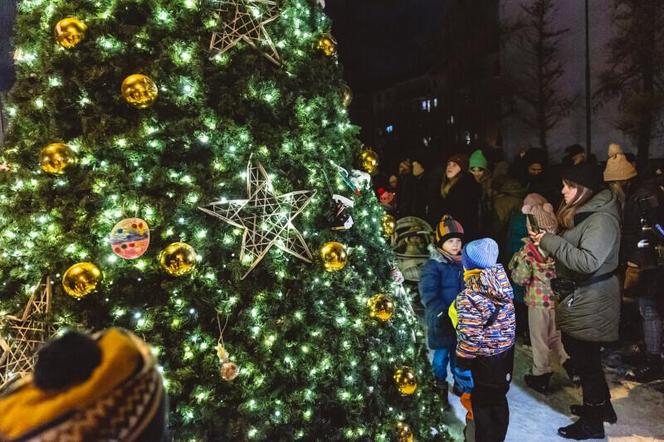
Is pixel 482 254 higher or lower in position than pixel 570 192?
lower

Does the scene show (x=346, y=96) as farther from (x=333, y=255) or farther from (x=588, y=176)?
(x=588, y=176)

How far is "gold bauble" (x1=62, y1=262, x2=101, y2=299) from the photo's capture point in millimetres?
2566

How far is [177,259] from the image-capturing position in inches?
106

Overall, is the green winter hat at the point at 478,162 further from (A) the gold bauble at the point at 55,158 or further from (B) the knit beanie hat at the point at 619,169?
(A) the gold bauble at the point at 55,158

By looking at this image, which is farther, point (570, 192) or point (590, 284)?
point (570, 192)

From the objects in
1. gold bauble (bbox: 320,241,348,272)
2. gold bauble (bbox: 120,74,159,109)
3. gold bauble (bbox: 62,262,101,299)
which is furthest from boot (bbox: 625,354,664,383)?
gold bauble (bbox: 120,74,159,109)

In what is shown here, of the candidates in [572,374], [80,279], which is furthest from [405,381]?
[572,374]

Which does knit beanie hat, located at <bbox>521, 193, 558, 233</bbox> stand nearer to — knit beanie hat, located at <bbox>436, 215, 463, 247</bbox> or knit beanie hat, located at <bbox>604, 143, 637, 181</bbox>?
knit beanie hat, located at <bbox>436, 215, 463, 247</bbox>

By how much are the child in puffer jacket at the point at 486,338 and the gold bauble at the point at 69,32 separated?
291cm

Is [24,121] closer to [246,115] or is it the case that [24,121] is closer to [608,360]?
[246,115]

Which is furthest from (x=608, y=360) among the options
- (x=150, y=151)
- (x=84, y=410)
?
(x=84, y=410)

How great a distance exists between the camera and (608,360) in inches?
223

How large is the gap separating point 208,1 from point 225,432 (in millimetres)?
2728

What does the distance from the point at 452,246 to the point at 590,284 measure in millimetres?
1207
